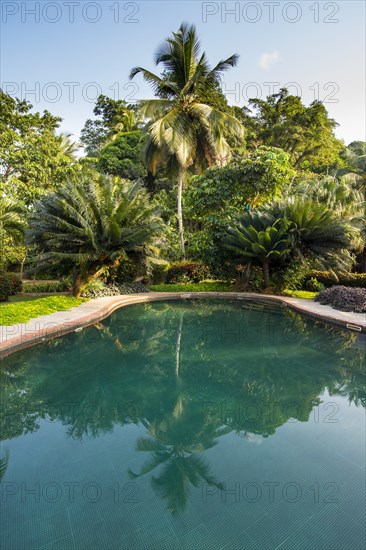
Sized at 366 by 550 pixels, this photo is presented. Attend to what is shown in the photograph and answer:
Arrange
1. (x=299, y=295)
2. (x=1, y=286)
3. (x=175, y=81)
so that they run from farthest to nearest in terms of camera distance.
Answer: (x=175, y=81) < (x=299, y=295) < (x=1, y=286)

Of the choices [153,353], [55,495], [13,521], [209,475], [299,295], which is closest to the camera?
[13,521]

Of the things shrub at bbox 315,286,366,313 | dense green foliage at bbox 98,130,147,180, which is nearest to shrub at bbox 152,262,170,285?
shrub at bbox 315,286,366,313

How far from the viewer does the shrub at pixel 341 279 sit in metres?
12.9

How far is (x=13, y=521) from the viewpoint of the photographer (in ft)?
7.85

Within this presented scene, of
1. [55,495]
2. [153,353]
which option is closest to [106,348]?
[153,353]

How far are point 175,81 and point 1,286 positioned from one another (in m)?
12.8

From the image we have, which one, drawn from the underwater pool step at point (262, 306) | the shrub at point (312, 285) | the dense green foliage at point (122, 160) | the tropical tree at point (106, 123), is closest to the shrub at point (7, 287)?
the underwater pool step at point (262, 306)

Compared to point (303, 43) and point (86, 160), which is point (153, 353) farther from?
point (86, 160)

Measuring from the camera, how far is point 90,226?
1041 cm

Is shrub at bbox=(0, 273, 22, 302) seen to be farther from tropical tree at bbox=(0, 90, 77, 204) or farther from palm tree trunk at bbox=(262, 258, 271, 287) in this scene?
palm tree trunk at bbox=(262, 258, 271, 287)

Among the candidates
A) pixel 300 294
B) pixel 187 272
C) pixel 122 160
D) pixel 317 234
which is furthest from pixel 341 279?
pixel 122 160

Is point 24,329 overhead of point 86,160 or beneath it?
beneath

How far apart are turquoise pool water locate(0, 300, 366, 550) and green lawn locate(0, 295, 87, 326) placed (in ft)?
4.55

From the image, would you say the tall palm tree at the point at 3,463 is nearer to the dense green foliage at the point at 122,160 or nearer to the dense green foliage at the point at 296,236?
the dense green foliage at the point at 296,236
